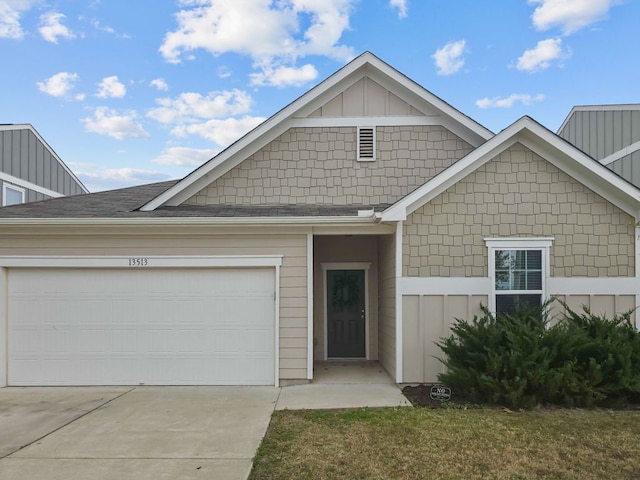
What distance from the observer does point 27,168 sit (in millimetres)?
15195

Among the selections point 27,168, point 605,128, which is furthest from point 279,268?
point 605,128

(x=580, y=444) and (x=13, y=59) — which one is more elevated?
(x=13, y=59)

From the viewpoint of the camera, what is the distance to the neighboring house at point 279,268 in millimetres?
8266

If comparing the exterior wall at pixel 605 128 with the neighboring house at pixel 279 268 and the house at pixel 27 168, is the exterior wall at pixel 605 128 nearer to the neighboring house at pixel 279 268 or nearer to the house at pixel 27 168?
the neighboring house at pixel 279 268

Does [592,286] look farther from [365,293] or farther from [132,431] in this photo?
[132,431]

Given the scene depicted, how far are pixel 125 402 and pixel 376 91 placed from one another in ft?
23.9

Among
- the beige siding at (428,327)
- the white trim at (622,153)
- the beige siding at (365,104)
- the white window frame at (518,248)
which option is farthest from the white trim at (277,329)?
the white trim at (622,153)

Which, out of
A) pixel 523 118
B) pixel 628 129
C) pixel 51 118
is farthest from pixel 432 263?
pixel 51 118

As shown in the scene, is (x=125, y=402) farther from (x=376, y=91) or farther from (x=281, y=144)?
(x=376, y=91)

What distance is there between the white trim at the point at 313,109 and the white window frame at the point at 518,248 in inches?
99.5

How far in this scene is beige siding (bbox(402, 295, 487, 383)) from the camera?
27.1 ft

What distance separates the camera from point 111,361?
339 inches

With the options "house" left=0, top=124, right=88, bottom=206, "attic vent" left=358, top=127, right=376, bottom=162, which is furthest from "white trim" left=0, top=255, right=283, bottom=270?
"house" left=0, top=124, right=88, bottom=206

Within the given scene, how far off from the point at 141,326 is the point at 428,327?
4.81 metres
